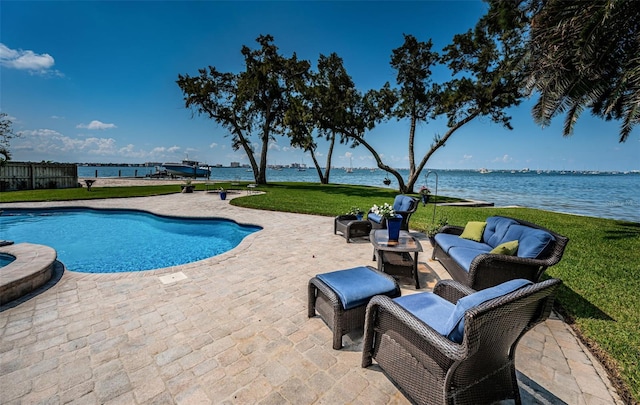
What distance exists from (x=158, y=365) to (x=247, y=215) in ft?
26.3

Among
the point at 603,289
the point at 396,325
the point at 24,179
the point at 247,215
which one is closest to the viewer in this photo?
the point at 396,325

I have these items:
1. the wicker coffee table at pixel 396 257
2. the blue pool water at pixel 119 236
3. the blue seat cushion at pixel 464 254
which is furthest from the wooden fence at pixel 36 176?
the blue seat cushion at pixel 464 254

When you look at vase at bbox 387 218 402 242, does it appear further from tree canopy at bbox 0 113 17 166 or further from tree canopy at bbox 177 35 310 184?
tree canopy at bbox 0 113 17 166

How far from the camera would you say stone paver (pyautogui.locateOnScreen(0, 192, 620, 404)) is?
83.1 inches

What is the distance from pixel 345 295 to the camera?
2.66 metres

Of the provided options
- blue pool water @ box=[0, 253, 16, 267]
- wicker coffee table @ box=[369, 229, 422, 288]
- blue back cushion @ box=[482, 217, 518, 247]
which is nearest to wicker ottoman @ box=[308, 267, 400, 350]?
wicker coffee table @ box=[369, 229, 422, 288]

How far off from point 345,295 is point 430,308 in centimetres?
83

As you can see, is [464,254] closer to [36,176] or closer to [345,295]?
[345,295]

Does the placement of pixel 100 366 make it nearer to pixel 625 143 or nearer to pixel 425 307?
pixel 425 307

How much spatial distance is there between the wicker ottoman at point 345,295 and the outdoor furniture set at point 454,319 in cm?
1

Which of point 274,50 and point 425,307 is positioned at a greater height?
point 274,50

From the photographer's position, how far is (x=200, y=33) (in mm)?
13555

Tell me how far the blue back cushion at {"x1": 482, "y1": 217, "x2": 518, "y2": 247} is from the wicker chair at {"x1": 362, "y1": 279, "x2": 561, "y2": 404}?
3103 millimetres

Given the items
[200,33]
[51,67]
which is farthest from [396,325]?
[51,67]
